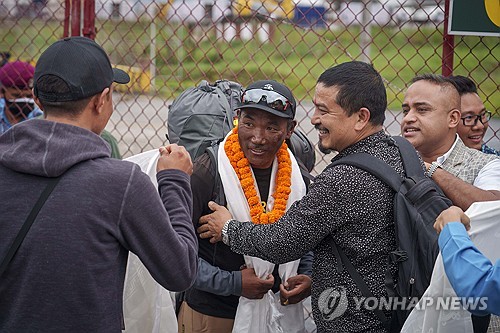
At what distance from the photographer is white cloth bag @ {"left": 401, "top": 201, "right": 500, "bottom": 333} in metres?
2.41

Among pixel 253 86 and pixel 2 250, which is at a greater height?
pixel 253 86

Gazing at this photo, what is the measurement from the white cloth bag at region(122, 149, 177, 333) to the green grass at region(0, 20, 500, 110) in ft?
5.76

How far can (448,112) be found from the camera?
3.17m

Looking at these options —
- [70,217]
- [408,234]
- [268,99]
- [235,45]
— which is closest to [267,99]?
[268,99]

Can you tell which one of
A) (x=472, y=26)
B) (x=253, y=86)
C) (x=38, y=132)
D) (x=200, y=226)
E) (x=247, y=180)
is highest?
(x=472, y=26)

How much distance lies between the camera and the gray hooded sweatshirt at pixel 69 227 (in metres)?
Result: 2.02

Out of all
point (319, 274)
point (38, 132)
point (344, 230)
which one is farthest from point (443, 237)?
point (38, 132)

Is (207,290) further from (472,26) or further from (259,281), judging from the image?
(472,26)

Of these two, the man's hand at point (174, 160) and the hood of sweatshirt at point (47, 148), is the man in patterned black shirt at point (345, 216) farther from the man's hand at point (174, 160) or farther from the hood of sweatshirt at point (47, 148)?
the hood of sweatshirt at point (47, 148)

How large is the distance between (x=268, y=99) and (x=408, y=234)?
98 cm

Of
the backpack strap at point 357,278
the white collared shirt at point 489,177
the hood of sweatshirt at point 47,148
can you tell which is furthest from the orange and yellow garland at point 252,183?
the hood of sweatshirt at point 47,148

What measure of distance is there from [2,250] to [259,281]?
136 centimetres

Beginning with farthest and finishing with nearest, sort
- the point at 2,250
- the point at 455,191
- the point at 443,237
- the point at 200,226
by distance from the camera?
the point at 200,226 → the point at 455,191 → the point at 443,237 → the point at 2,250

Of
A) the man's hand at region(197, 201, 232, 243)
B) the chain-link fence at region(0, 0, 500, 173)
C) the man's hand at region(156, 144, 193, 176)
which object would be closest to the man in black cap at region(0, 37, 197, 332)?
the man's hand at region(156, 144, 193, 176)
